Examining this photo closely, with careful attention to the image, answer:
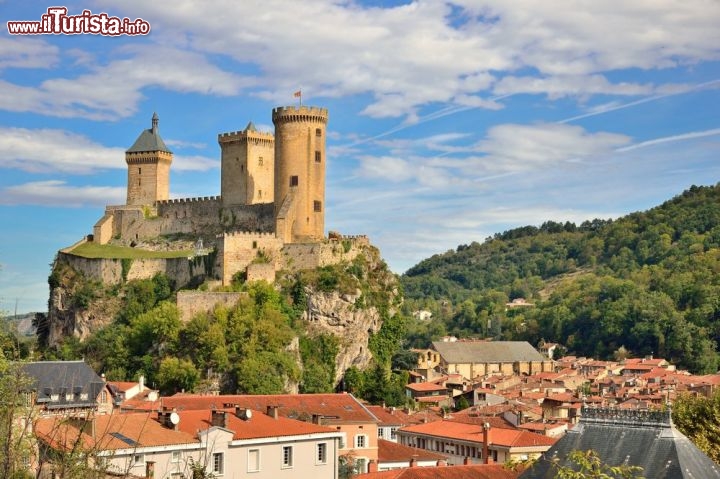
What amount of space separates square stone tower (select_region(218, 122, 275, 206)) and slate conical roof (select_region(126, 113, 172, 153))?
8.22 m

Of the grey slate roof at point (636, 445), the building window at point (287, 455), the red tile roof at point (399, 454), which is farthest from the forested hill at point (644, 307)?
the grey slate roof at point (636, 445)

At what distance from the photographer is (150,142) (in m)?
83.8

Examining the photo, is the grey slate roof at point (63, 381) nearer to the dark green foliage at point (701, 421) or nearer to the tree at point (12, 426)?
the dark green foliage at point (701, 421)

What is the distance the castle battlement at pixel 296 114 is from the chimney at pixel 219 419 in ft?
136

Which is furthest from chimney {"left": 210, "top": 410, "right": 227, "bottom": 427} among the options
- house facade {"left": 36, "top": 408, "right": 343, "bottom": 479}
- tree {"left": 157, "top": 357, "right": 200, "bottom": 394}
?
tree {"left": 157, "top": 357, "right": 200, "bottom": 394}

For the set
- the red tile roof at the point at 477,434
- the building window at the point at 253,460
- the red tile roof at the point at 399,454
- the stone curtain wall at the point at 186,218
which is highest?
the stone curtain wall at the point at 186,218

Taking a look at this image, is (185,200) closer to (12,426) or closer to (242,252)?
(242,252)

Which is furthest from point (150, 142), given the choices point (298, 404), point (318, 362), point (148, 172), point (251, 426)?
point (251, 426)

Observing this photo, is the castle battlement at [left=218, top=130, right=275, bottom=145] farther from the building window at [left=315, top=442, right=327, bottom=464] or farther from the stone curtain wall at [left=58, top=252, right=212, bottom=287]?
the building window at [left=315, top=442, right=327, bottom=464]

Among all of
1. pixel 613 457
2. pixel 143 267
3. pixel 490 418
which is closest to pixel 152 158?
pixel 143 267

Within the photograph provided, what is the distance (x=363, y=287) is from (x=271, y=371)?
11602mm

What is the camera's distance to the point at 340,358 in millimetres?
68812

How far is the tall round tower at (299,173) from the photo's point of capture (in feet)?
234

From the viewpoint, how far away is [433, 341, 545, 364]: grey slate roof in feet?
387
